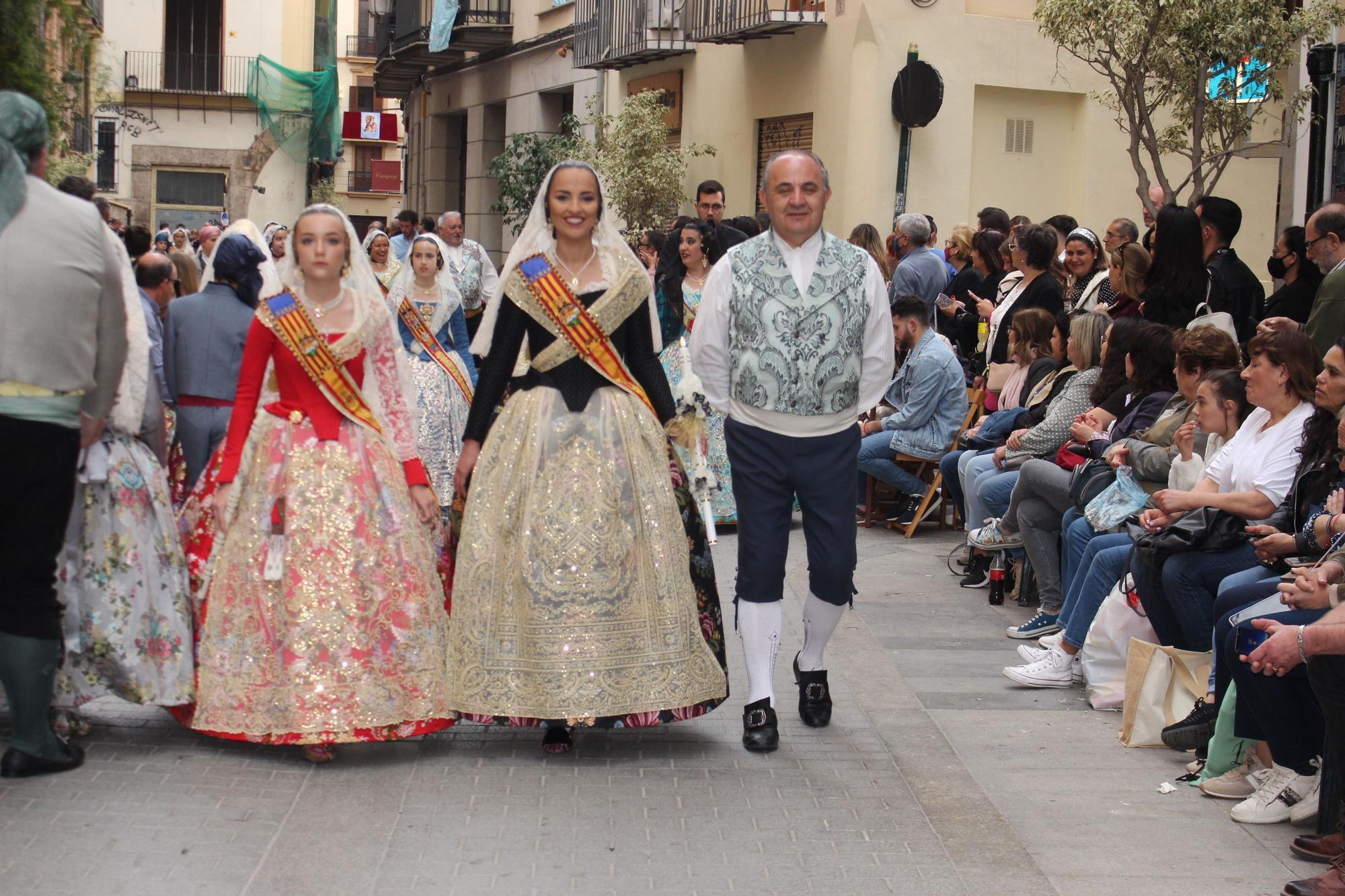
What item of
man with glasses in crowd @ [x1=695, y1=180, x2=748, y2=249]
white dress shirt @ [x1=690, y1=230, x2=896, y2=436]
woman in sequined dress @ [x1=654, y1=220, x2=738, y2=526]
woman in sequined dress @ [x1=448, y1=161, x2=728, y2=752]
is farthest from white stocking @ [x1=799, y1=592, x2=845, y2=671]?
man with glasses in crowd @ [x1=695, y1=180, x2=748, y2=249]

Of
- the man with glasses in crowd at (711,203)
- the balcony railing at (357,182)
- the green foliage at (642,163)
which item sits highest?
the balcony railing at (357,182)

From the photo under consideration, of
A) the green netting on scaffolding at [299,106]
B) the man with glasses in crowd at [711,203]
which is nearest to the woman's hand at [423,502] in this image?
the man with glasses in crowd at [711,203]

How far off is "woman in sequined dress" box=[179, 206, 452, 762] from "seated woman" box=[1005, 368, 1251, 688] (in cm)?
273

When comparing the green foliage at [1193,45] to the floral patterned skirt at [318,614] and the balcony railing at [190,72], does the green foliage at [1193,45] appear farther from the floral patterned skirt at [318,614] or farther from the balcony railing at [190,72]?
the balcony railing at [190,72]

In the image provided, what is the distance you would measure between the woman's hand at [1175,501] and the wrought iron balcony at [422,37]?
2299 cm

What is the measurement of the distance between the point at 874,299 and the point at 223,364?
9.60 feet

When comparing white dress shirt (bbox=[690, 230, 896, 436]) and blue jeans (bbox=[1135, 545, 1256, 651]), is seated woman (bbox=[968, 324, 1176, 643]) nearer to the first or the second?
blue jeans (bbox=[1135, 545, 1256, 651])

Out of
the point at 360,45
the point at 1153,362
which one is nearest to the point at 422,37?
the point at 1153,362

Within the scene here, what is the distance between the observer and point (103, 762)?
5.20 meters

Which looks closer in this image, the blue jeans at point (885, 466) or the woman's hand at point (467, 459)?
the woman's hand at point (467, 459)

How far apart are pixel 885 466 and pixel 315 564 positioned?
5.78m

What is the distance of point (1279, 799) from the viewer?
4.94m

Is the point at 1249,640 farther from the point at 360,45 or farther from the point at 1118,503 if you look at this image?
the point at 360,45

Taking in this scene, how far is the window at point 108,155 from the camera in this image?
3759 centimetres
